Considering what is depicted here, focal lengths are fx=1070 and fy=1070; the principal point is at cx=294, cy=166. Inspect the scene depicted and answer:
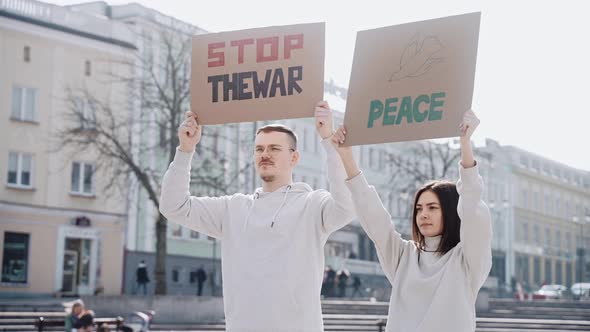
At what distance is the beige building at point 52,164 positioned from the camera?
41531 mm

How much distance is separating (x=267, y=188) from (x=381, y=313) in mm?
28254

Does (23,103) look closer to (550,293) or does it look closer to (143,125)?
(143,125)

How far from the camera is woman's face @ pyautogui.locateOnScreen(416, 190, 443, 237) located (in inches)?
230

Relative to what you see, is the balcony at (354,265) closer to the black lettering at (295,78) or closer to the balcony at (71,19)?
the balcony at (71,19)

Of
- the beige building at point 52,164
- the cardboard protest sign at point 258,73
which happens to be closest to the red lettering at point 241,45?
the cardboard protest sign at point 258,73

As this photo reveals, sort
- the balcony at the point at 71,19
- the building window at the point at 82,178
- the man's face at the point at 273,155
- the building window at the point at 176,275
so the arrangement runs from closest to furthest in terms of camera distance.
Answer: the man's face at the point at 273,155 → the balcony at the point at 71,19 → the building window at the point at 82,178 → the building window at the point at 176,275

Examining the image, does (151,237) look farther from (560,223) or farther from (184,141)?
(560,223)

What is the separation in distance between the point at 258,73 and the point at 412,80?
3.14 feet

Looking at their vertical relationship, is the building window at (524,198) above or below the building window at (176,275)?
above

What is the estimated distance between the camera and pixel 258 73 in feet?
20.8

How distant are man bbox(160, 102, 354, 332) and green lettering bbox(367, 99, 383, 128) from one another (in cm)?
23

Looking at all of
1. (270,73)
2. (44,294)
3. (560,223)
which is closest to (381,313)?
(44,294)

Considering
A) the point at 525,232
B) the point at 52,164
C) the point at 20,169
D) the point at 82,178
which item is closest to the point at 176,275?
the point at 82,178

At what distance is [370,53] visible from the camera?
6.09 metres
